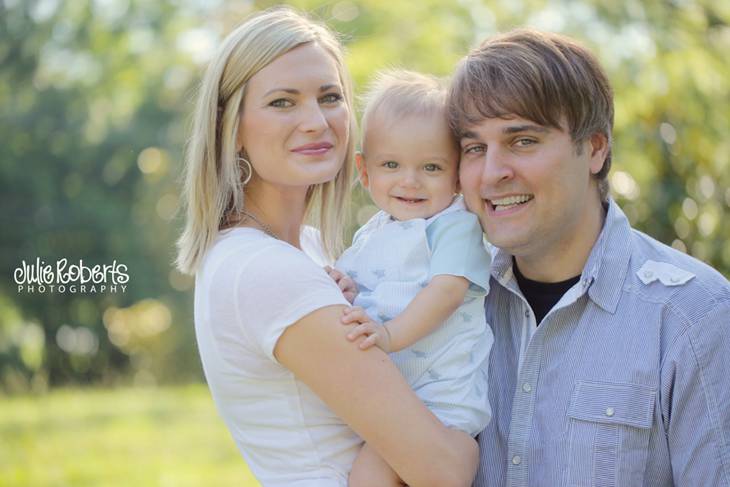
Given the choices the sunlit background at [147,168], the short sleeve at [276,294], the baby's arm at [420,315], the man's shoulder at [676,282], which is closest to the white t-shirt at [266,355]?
the short sleeve at [276,294]

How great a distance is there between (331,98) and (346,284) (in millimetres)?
551

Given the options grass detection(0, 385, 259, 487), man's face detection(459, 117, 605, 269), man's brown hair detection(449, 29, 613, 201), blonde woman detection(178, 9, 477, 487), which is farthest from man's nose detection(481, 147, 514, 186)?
grass detection(0, 385, 259, 487)

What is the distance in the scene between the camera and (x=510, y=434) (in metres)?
2.90

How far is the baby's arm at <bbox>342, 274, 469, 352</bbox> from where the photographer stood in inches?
97.7

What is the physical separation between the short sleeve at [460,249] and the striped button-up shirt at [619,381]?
302 millimetres

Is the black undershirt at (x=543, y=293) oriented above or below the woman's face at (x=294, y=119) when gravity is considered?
below

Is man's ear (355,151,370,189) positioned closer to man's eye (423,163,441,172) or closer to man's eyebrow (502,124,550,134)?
man's eye (423,163,441,172)

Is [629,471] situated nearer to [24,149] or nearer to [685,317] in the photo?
[685,317]

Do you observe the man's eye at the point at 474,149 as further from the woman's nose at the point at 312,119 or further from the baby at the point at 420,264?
the woman's nose at the point at 312,119

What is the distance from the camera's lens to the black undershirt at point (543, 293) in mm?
3107

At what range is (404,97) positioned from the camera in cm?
292

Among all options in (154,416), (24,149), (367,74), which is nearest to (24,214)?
(24,149)

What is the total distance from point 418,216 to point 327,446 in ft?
2.38

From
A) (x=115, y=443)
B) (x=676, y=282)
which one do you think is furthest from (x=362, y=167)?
(x=115, y=443)
